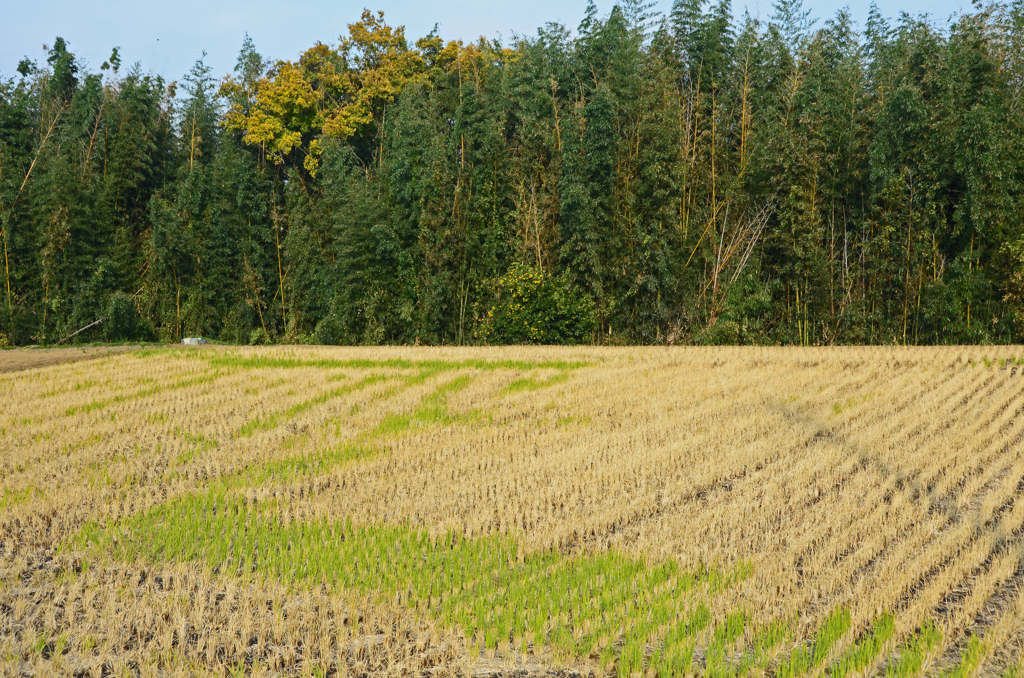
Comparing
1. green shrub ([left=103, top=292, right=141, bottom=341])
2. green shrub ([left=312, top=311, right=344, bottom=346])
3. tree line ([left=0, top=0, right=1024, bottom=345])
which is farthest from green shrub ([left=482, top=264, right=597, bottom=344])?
green shrub ([left=103, top=292, right=141, bottom=341])

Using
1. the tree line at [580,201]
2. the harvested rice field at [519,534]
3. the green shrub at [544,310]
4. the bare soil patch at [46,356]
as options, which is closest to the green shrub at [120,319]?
the tree line at [580,201]

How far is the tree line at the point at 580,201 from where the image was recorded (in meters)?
21.3

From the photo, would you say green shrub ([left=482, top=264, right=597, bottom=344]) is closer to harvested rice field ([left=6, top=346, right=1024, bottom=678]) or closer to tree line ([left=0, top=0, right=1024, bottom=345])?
tree line ([left=0, top=0, right=1024, bottom=345])

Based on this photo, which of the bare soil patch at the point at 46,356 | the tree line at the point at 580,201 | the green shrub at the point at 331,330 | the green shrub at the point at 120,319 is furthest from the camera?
the green shrub at the point at 120,319

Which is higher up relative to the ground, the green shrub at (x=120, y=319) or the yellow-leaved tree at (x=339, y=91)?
the yellow-leaved tree at (x=339, y=91)

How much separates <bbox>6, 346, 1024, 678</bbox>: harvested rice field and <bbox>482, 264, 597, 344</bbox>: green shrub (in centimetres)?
962

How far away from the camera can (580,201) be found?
23.3 metres

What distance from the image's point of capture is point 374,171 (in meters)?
31.2

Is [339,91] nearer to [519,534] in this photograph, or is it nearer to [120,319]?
[120,319]

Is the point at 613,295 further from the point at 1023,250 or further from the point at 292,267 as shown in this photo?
the point at 292,267

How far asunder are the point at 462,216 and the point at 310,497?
60.8 ft

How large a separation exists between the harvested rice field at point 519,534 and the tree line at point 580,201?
8780 mm

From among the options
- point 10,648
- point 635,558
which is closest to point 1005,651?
point 635,558

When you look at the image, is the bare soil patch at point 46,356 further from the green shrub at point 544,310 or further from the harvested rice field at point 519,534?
the green shrub at point 544,310
